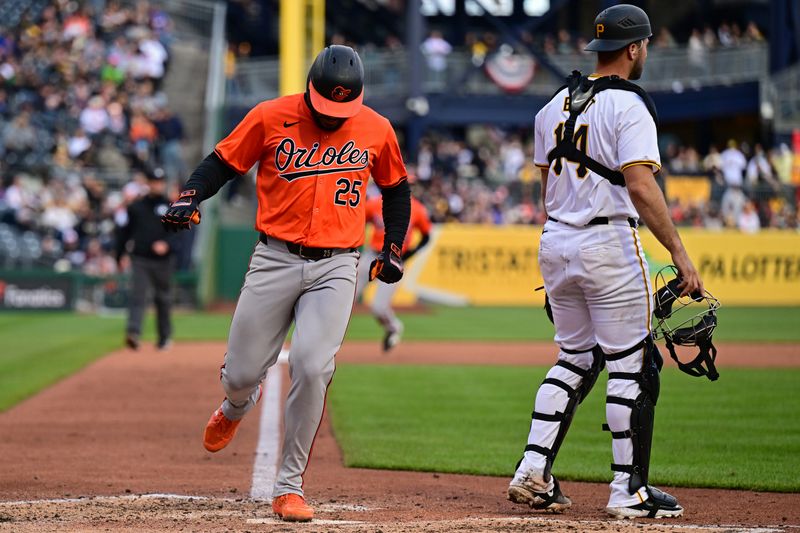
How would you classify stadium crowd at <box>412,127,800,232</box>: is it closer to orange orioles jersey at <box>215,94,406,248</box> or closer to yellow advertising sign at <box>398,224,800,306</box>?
yellow advertising sign at <box>398,224,800,306</box>

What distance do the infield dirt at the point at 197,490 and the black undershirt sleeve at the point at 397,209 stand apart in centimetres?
143

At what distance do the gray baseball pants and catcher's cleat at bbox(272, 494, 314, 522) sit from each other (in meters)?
0.04

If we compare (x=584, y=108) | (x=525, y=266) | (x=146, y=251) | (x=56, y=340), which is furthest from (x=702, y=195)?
(x=584, y=108)

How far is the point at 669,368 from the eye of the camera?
48.0 feet

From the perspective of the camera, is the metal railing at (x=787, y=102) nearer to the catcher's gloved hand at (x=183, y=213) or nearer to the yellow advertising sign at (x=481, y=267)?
the yellow advertising sign at (x=481, y=267)

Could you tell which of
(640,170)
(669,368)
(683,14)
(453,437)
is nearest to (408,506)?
(640,170)

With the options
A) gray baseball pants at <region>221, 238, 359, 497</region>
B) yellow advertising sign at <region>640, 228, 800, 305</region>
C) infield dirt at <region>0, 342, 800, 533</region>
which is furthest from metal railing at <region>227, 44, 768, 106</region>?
gray baseball pants at <region>221, 238, 359, 497</region>

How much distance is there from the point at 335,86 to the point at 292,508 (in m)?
2.03

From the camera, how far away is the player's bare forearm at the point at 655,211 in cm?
577

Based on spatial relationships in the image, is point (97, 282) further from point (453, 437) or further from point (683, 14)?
point (683, 14)

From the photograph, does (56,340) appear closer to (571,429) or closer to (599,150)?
(571,429)

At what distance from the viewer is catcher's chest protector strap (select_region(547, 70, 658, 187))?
600cm

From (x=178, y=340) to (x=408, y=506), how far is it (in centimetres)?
1262

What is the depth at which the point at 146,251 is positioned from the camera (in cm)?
1645
